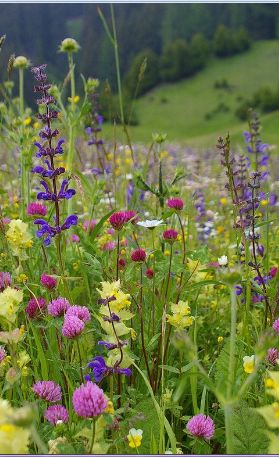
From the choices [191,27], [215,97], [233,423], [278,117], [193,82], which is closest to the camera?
[233,423]

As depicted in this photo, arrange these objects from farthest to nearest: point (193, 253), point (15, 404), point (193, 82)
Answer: point (193, 82), point (193, 253), point (15, 404)

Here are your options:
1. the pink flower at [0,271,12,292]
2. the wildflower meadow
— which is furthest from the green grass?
the pink flower at [0,271,12,292]

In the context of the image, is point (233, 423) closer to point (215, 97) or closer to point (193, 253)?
point (193, 253)

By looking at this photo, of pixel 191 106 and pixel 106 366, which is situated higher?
pixel 191 106

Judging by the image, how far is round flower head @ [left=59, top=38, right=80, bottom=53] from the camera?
2.66m

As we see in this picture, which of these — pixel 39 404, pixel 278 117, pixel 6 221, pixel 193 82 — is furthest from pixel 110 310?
pixel 193 82

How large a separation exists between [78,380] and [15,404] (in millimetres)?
191

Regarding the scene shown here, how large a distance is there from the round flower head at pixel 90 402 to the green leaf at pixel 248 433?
18.9 inches

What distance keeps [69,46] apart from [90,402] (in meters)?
2.00

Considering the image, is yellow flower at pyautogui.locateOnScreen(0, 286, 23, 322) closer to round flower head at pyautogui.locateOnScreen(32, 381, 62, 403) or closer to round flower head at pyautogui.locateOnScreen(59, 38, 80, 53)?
round flower head at pyautogui.locateOnScreen(32, 381, 62, 403)

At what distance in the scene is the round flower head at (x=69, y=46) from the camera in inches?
105

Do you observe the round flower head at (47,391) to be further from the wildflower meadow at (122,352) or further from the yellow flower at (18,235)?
the yellow flower at (18,235)

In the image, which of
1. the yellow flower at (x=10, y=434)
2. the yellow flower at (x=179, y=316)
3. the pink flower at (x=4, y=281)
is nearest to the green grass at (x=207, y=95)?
the pink flower at (x=4, y=281)

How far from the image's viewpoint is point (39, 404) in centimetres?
151
